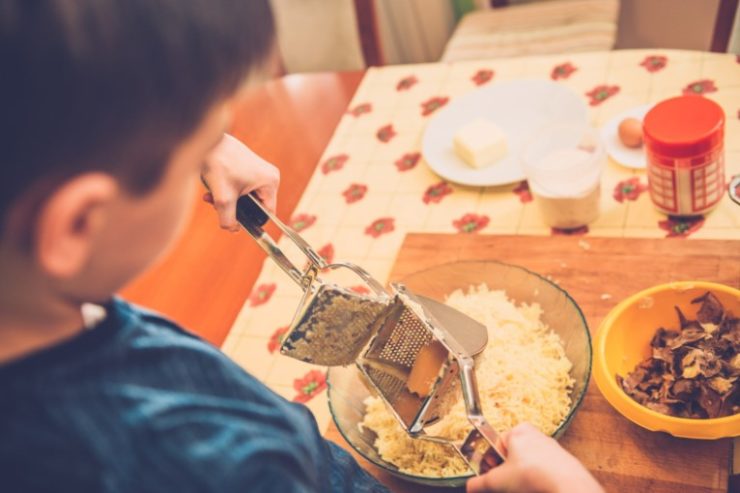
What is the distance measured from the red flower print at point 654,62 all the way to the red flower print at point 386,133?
592 millimetres

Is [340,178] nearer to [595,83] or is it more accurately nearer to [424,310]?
[595,83]

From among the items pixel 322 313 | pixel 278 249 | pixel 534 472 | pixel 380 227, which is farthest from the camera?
pixel 380 227

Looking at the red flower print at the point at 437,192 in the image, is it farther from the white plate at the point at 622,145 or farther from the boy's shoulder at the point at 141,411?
the boy's shoulder at the point at 141,411

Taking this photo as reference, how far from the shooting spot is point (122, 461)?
513 millimetres

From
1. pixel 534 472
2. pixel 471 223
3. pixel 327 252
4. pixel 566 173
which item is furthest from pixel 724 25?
pixel 534 472

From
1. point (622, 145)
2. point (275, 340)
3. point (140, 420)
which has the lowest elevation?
point (275, 340)

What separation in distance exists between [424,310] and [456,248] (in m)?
0.42

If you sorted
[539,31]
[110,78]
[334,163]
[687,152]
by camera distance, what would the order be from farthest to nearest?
[539,31], [334,163], [687,152], [110,78]

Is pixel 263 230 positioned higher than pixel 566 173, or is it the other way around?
pixel 263 230

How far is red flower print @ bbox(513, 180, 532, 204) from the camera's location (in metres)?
1.29

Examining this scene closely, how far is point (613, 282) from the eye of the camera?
106cm

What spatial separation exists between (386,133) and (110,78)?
124 centimetres

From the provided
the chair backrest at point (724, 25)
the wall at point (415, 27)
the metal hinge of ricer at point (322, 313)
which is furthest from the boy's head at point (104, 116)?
the wall at point (415, 27)

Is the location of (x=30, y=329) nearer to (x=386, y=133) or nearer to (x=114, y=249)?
(x=114, y=249)
